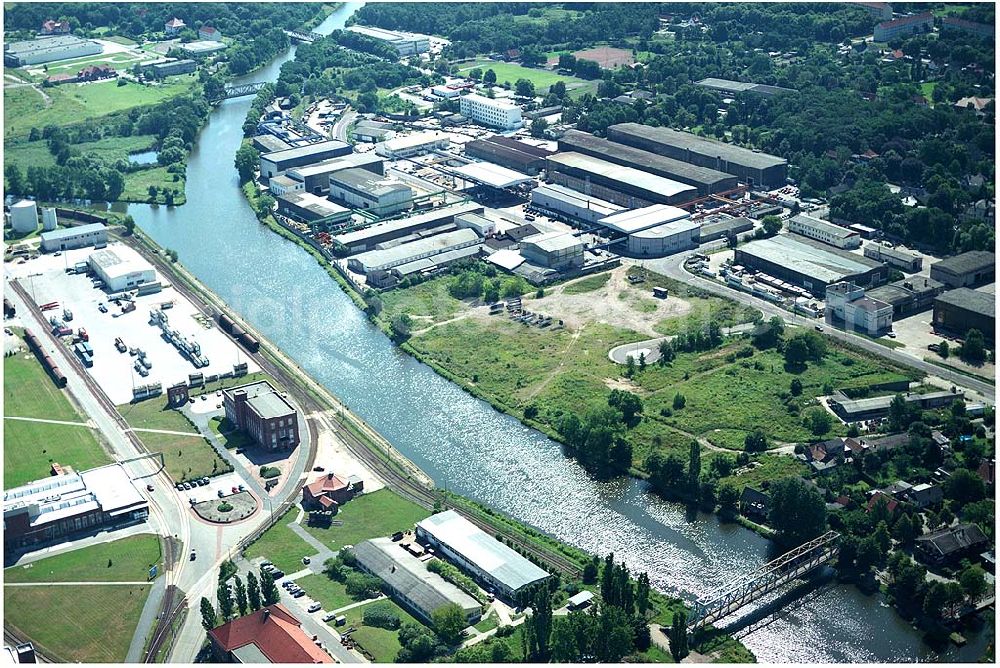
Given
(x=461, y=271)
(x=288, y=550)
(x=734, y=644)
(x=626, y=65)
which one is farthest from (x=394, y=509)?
(x=626, y=65)

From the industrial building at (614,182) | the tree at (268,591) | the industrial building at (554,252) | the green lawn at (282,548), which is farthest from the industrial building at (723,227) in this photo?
the tree at (268,591)

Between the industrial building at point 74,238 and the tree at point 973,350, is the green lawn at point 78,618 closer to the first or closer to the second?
the industrial building at point 74,238

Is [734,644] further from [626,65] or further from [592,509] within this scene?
[626,65]

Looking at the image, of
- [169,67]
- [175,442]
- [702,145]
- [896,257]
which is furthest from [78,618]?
[169,67]

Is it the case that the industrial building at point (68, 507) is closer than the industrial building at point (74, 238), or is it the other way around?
the industrial building at point (68, 507)

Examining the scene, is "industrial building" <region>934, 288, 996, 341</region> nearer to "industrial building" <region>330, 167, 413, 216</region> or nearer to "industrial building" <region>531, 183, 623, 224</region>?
"industrial building" <region>531, 183, 623, 224</region>

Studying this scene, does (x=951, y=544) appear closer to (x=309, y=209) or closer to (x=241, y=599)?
(x=241, y=599)
